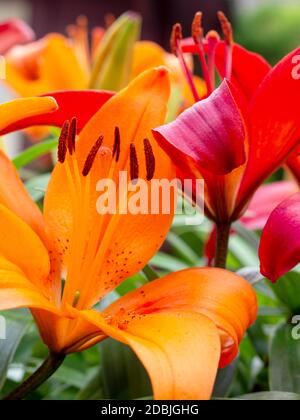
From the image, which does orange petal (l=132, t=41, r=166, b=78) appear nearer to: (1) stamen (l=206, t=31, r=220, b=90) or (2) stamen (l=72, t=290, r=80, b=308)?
(1) stamen (l=206, t=31, r=220, b=90)

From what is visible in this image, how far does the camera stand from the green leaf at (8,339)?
0.43 metres

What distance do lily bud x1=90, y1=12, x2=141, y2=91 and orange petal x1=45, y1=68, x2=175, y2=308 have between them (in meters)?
0.27

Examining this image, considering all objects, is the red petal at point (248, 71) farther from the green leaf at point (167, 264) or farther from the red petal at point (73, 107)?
the green leaf at point (167, 264)

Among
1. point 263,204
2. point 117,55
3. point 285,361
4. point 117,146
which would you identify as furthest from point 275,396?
point 117,55

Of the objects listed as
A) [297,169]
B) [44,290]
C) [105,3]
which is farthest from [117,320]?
[105,3]

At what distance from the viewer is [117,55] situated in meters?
0.69

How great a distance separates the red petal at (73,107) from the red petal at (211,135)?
8 centimetres

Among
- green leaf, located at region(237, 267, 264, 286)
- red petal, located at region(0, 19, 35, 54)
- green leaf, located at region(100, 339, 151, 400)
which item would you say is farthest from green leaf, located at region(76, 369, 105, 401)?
red petal, located at region(0, 19, 35, 54)

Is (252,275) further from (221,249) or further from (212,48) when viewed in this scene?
(212,48)

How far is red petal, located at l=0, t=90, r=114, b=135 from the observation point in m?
0.43

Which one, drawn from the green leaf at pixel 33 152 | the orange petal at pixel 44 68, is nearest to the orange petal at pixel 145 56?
the orange petal at pixel 44 68

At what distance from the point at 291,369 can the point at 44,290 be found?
15 centimetres

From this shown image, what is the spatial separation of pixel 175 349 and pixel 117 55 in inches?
16.0

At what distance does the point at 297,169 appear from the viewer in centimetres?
48
